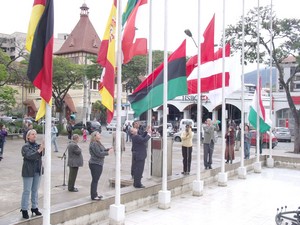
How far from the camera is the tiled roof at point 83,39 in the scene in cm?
5262

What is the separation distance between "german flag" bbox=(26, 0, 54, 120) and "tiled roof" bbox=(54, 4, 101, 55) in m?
46.3

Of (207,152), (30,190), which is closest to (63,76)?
(207,152)

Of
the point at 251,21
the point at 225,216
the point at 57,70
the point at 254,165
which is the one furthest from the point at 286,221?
the point at 57,70

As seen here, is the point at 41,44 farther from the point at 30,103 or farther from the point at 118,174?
the point at 30,103

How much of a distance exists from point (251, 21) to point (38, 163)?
60.2 ft

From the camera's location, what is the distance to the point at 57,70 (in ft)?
118

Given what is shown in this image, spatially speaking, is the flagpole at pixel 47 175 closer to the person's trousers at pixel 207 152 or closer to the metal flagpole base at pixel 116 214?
the metal flagpole base at pixel 116 214

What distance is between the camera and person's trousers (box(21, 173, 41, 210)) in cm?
672

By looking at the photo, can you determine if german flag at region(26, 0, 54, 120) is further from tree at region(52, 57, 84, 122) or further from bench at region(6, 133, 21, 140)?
tree at region(52, 57, 84, 122)

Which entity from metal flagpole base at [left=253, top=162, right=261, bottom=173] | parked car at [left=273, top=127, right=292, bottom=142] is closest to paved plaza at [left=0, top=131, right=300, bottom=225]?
metal flagpole base at [left=253, top=162, right=261, bottom=173]

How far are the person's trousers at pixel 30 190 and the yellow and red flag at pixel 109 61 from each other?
2017 mm

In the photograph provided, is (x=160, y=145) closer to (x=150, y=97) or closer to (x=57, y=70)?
(x=150, y=97)

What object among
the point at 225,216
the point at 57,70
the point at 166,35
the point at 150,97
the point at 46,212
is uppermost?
the point at 57,70

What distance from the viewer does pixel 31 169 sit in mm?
6875
